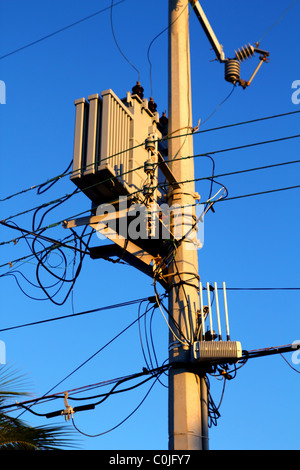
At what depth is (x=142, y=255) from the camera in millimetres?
9656

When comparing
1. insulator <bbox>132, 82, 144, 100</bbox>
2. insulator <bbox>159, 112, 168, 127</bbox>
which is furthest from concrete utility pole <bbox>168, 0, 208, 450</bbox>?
insulator <bbox>159, 112, 168, 127</bbox>

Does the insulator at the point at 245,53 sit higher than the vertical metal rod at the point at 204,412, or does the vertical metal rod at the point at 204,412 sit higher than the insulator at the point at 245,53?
the insulator at the point at 245,53

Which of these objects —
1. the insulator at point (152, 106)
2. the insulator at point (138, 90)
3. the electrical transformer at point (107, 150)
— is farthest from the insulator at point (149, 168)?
the insulator at point (152, 106)

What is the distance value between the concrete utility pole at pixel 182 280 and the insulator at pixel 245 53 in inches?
29.2

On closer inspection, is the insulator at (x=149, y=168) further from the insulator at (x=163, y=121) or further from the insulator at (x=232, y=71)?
the insulator at (x=232, y=71)

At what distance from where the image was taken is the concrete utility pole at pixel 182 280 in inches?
312

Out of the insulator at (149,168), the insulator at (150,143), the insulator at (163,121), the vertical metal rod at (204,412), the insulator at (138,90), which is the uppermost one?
the insulator at (138,90)

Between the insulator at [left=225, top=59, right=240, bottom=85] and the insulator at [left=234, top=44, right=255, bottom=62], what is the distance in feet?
0.30

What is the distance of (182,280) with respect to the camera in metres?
8.88

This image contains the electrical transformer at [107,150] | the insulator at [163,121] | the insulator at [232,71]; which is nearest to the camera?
the electrical transformer at [107,150]

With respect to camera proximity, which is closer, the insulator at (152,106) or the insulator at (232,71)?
the insulator at (232,71)

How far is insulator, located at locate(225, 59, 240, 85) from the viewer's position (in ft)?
34.7

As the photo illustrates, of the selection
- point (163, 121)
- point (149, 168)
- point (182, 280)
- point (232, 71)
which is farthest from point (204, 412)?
point (232, 71)
